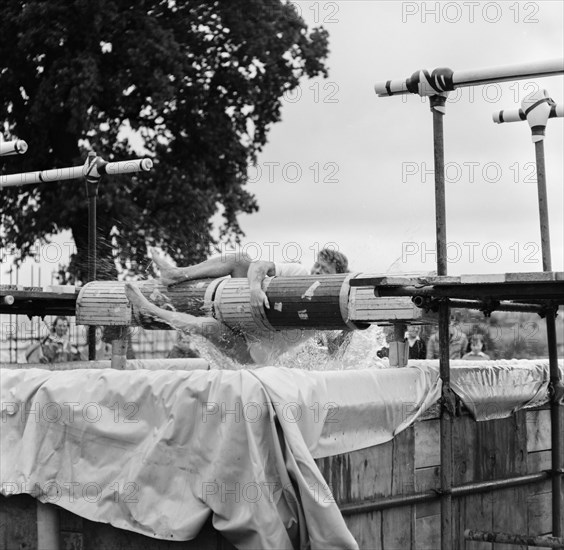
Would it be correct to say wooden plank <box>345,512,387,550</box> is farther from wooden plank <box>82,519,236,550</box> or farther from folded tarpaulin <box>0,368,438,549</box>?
wooden plank <box>82,519,236,550</box>

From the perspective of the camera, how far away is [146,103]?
20750 mm

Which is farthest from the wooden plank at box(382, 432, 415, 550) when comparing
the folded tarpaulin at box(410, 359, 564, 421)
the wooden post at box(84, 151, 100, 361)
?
the wooden post at box(84, 151, 100, 361)

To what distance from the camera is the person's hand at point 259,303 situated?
825 centimetres

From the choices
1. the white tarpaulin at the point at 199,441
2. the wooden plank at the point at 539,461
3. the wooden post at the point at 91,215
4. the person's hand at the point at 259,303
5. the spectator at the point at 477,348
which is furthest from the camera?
the spectator at the point at 477,348

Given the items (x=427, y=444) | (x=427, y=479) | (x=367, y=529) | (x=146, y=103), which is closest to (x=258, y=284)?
(x=427, y=444)

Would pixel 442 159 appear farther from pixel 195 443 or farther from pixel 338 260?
pixel 195 443

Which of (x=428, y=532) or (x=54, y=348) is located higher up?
(x=54, y=348)

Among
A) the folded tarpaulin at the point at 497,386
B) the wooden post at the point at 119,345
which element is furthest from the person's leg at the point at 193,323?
the folded tarpaulin at the point at 497,386

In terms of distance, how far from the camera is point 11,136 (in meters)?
20.5

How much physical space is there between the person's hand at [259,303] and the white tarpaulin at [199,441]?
1812 mm

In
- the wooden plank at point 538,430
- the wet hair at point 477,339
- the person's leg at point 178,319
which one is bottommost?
the wooden plank at point 538,430

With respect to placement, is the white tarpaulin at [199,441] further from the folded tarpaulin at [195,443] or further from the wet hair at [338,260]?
the wet hair at [338,260]

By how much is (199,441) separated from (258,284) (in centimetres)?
260

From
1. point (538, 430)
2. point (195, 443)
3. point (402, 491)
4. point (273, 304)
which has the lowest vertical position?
point (402, 491)
